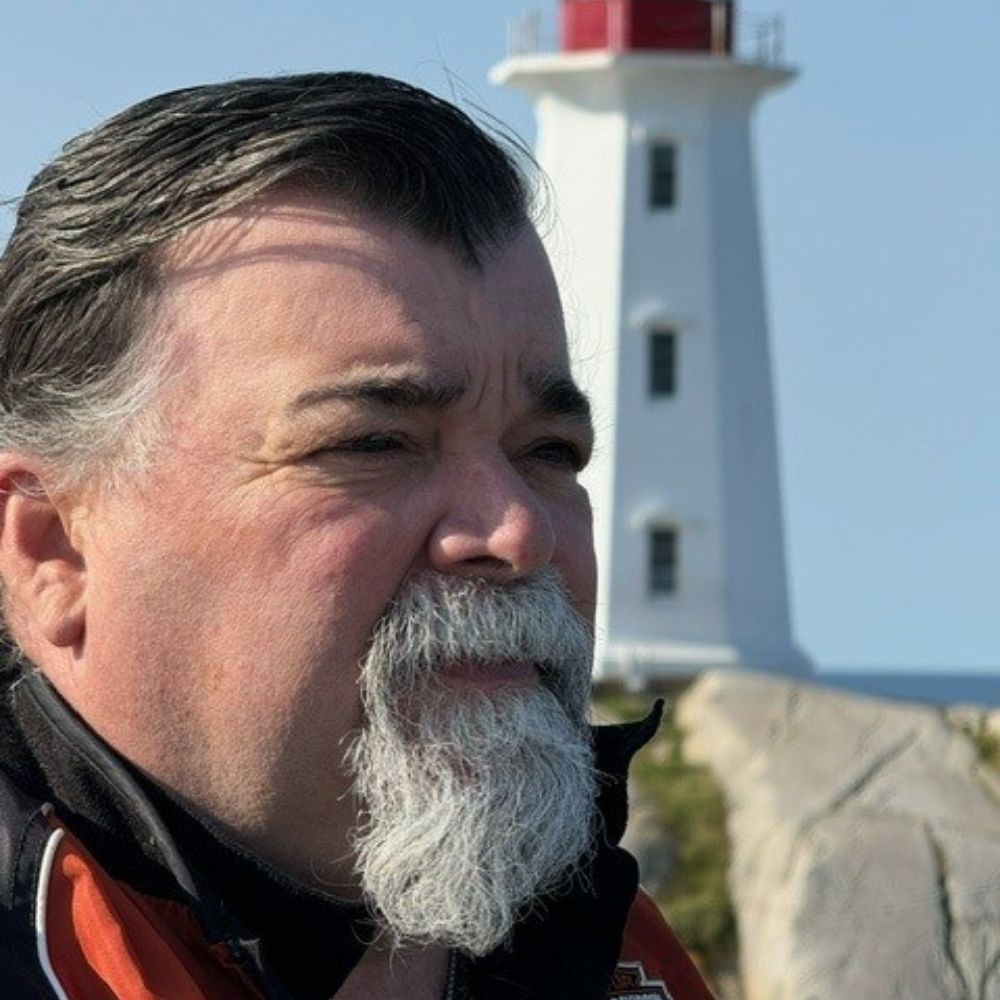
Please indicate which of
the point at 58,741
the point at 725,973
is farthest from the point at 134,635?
the point at 725,973

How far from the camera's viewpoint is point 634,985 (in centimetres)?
294

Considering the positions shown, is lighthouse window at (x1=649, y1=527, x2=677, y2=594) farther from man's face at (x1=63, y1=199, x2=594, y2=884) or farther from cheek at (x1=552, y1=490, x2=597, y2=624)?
man's face at (x1=63, y1=199, x2=594, y2=884)

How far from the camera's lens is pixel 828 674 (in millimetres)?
148750

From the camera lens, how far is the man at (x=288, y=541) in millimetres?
2467

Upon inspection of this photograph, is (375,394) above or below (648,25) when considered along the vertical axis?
above

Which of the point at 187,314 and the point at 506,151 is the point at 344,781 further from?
the point at 506,151

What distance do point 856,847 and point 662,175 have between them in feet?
61.3

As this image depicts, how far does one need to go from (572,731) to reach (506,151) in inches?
26.5

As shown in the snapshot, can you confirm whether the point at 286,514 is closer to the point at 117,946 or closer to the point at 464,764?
the point at 464,764

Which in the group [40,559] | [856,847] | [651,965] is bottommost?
[856,847]

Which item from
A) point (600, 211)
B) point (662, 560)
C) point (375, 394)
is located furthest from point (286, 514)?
point (662, 560)

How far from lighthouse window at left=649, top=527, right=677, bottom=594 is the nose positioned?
2674 centimetres

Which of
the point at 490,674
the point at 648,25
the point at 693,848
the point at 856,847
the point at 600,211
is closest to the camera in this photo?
the point at 490,674

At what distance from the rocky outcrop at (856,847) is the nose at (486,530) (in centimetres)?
817
